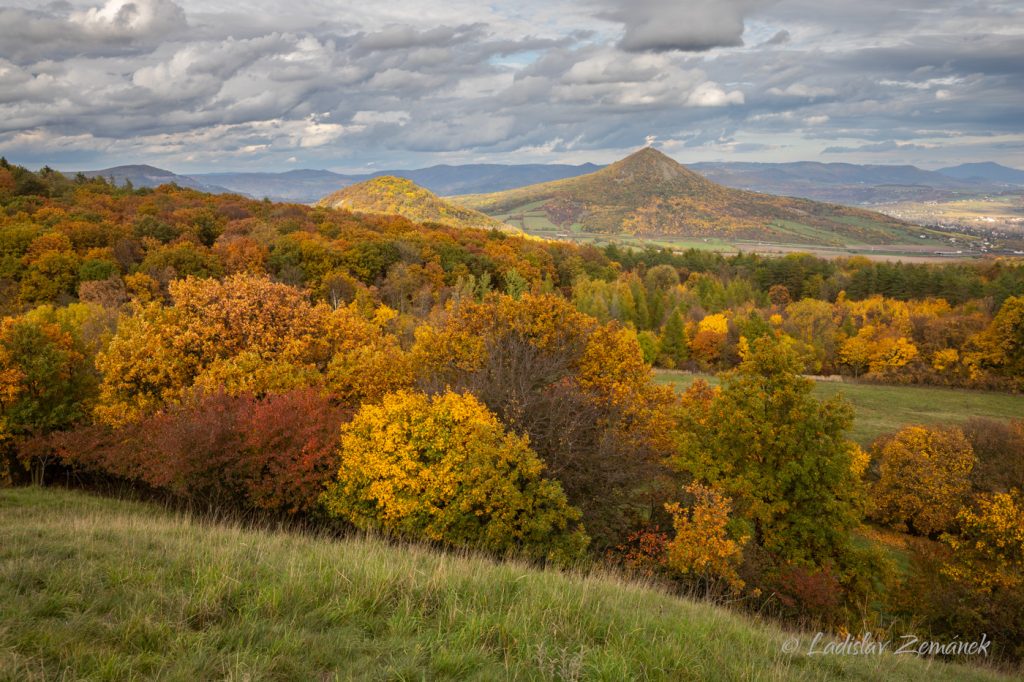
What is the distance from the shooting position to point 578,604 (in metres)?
7.64

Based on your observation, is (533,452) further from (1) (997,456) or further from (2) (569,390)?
(1) (997,456)

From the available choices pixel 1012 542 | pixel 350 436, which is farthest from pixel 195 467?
pixel 1012 542

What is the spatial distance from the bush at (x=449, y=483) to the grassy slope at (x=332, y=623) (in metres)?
7.79

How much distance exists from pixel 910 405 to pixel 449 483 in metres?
68.1

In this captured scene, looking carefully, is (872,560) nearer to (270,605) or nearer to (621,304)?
(270,605)

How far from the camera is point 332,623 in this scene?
681cm

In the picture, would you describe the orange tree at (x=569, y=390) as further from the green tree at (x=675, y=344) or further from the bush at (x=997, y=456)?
the green tree at (x=675, y=344)

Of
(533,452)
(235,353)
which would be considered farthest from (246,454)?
(533,452)

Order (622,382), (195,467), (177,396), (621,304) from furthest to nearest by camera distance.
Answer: (621,304)
(622,382)
(177,396)
(195,467)

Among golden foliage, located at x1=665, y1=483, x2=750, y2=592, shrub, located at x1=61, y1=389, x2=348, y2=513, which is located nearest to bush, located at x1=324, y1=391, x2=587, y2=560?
shrub, located at x1=61, y1=389, x2=348, y2=513

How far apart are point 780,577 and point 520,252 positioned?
107 m

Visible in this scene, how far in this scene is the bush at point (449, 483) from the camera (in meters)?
17.1

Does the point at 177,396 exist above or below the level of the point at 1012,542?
above

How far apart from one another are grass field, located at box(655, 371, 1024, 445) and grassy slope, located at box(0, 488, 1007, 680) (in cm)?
5229
